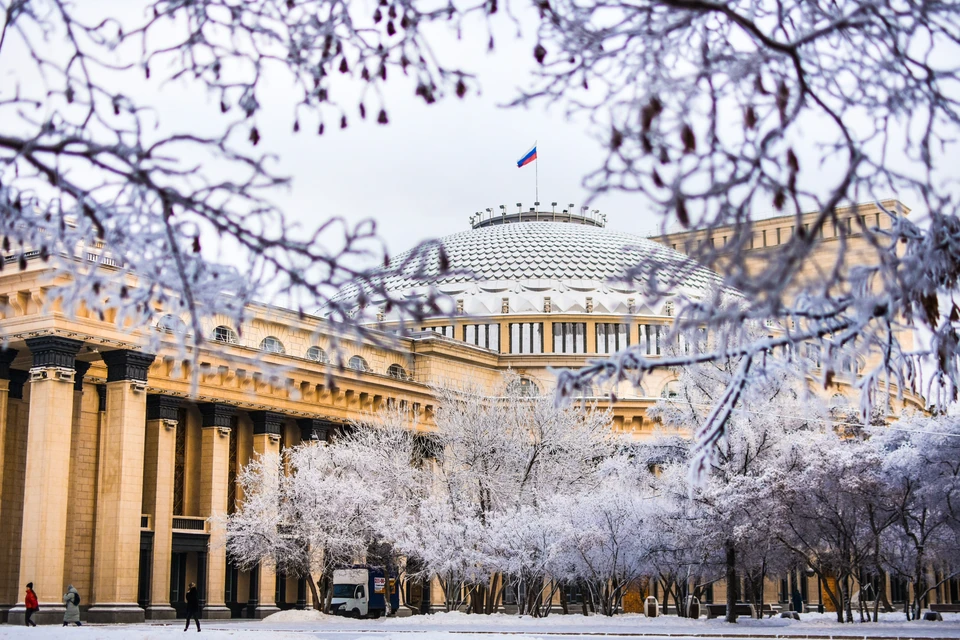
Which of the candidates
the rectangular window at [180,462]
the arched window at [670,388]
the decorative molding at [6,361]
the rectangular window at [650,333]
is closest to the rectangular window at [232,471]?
the rectangular window at [180,462]

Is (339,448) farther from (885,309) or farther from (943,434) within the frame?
(885,309)

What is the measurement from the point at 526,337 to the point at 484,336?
9.36 feet

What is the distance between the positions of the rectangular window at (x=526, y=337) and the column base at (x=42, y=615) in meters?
43.7

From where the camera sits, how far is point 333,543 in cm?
4475

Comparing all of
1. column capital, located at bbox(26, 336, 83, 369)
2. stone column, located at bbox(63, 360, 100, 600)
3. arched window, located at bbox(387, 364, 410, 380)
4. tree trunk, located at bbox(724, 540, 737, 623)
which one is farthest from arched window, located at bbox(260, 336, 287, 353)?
tree trunk, located at bbox(724, 540, 737, 623)

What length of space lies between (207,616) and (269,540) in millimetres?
3575

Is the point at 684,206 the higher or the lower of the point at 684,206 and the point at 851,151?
the lower

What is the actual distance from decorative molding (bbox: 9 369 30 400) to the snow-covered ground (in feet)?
32.4

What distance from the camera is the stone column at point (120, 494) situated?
39.3 metres

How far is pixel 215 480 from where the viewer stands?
4688 centimetres

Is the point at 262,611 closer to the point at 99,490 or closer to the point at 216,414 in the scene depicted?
the point at 216,414

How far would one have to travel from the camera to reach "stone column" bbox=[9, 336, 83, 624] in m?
37.1

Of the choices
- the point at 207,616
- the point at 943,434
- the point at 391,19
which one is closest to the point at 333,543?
the point at 207,616

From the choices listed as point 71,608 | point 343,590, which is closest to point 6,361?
point 71,608
